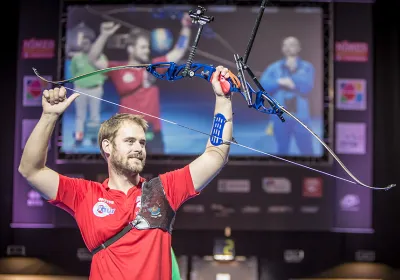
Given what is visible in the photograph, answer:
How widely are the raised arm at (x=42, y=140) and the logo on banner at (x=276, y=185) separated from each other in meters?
3.82

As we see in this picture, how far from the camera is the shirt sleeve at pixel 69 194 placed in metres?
2.81

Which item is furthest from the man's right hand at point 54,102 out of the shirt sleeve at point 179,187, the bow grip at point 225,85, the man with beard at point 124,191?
the bow grip at point 225,85

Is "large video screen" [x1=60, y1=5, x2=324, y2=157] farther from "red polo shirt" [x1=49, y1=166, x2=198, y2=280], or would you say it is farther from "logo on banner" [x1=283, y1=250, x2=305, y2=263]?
"red polo shirt" [x1=49, y1=166, x2=198, y2=280]

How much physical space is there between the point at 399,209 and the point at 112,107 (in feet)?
9.18

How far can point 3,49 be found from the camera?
6.68 metres

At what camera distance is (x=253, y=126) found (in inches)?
251

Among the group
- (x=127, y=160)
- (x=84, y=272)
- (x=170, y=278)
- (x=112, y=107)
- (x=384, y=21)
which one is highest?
(x=384, y=21)

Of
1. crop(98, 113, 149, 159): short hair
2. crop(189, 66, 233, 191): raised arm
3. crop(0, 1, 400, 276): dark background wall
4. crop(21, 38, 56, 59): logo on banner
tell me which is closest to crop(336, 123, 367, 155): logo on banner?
crop(0, 1, 400, 276): dark background wall

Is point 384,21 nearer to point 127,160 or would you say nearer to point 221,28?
point 221,28

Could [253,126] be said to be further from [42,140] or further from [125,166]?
[42,140]

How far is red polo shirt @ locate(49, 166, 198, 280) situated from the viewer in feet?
8.87

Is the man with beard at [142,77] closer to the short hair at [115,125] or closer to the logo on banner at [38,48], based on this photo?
the logo on banner at [38,48]

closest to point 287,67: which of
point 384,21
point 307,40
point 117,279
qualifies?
point 307,40

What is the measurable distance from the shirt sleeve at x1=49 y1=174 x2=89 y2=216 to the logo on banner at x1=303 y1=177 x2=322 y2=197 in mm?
3782
